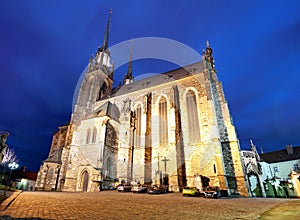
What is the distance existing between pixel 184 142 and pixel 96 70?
22.6 metres

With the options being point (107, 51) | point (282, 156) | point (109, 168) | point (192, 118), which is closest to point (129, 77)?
point (107, 51)

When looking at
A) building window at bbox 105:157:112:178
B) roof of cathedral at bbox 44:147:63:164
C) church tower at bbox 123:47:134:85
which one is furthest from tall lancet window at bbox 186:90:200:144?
church tower at bbox 123:47:134:85

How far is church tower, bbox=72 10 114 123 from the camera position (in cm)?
2839

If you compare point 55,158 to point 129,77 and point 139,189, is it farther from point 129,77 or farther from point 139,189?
point 129,77

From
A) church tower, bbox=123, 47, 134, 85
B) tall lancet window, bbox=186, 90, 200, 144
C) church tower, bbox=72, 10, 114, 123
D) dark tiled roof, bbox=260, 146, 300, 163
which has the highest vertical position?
church tower, bbox=123, 47, 134, 85

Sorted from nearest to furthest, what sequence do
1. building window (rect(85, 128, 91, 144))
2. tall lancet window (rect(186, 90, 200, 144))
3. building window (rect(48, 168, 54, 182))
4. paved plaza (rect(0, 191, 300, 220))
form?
paved plaza (rect(0, 191, 300, 220)), tall lancet window (rect(186, 90, 200, 144)), building window (rect(85, 128, 91, 144)), building window (rect(48, 168, 54, 182))

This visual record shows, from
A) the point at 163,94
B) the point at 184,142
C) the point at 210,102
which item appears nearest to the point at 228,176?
the point at 184,142

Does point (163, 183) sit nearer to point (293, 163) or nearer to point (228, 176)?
point (228, 176)

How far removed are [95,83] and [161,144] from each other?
60.2ft

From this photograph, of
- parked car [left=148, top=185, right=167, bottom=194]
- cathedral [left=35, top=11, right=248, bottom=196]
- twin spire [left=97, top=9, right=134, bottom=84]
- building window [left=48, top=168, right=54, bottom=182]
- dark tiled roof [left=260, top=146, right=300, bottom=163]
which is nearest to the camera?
parked car [left=148, top=185, right=167, bottom=194]

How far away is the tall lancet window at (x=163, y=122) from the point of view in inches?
835

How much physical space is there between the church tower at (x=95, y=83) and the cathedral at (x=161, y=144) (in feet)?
11.5

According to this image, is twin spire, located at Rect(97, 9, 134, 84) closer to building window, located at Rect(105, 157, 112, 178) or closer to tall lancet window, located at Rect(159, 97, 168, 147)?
tall lancet window, located at Rect(159, 97, 168, 147)

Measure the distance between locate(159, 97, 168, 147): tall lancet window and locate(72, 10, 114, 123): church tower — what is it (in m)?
11.4
